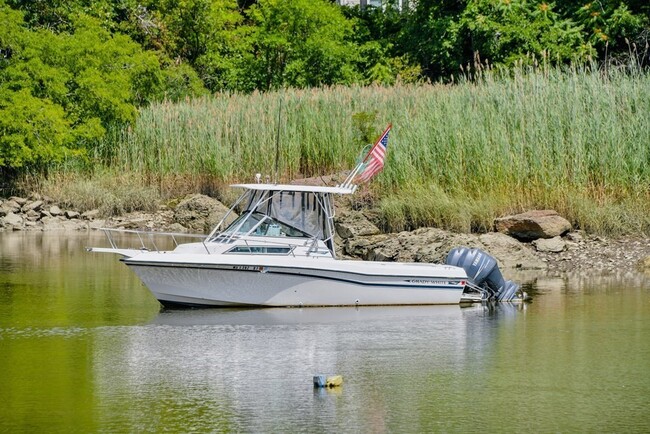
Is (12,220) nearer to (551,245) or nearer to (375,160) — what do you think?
(551,245)

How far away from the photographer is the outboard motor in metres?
19.8

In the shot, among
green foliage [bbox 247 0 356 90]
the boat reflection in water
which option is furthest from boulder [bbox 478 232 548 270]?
green foliage [bbox 247 0 356 90]

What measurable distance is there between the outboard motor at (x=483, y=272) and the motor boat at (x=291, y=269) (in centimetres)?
2

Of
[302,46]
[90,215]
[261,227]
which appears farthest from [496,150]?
[302,46]

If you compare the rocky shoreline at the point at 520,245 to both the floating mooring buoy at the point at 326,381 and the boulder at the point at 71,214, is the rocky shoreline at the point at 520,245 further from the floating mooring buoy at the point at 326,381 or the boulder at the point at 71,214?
the floating mooring buoy at the point at 326,381

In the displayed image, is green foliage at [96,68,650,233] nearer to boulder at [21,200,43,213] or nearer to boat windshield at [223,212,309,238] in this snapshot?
boulder at [21,200,43,213]

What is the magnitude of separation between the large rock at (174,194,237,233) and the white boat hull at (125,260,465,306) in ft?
41.3

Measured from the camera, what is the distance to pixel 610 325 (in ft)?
56.7

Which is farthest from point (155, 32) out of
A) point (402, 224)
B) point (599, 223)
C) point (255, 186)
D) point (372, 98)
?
point (255, 186)

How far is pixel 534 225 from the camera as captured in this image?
2483cm

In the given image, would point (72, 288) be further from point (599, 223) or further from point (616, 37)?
point (616, 37)

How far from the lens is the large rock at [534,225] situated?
24781 mm

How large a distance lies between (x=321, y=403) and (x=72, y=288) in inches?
384

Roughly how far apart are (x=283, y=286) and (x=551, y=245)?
7.70 m
